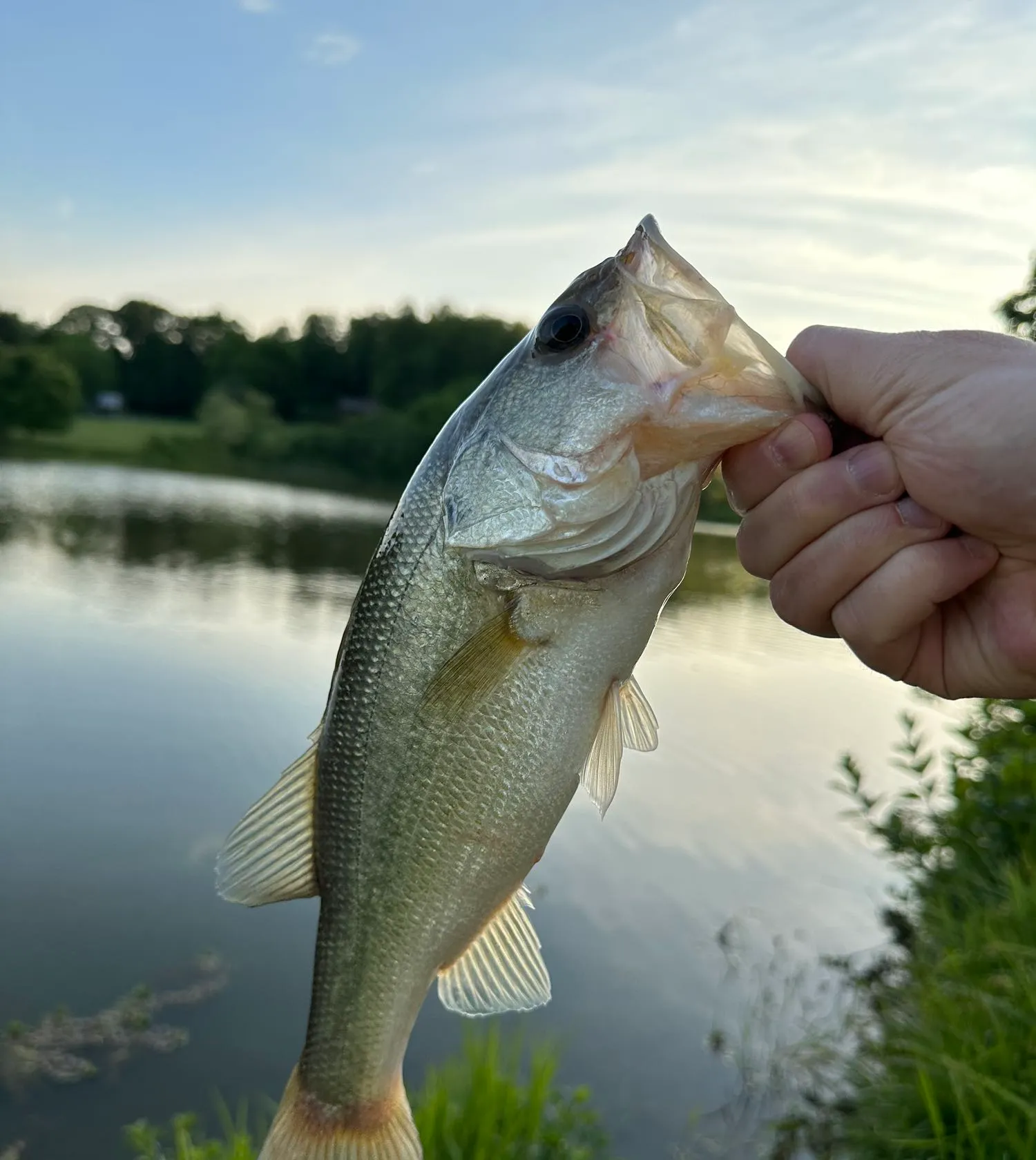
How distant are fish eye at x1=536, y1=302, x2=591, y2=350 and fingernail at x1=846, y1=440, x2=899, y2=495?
2.28 feet

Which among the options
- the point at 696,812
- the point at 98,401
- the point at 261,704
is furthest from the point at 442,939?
the point at 98,401

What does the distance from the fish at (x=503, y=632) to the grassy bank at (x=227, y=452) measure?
42.7 meters

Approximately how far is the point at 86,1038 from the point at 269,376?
2717 inches

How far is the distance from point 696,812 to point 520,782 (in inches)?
307

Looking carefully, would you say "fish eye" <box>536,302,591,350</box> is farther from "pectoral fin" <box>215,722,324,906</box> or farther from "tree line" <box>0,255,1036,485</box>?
"tree line" <box>0,255,1036,485</box>

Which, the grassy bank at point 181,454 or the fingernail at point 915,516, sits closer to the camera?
the fingernail at point 915,516

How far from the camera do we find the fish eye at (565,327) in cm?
192

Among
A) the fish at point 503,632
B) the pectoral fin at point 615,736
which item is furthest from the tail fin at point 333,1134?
the pectoral fin at point 615,736

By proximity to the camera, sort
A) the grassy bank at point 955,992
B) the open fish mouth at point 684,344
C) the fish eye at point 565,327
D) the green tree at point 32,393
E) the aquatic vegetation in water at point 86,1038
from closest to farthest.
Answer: the open fish mouth at point 684,344
the fish eye at point 565,327
the grassy bank at point 955,992
the aquatic vegetation in water at point 86,1038
the green tree at point 32,393

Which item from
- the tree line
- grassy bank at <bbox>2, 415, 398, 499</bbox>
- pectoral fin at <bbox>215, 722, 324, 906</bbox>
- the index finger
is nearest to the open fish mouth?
the index finger

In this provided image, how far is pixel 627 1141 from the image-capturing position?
5.06m

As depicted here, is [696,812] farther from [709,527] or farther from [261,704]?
[709,527]

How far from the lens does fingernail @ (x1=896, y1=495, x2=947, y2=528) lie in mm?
2133

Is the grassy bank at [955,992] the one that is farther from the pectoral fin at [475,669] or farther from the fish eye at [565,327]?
the fish eye at [565,327]
